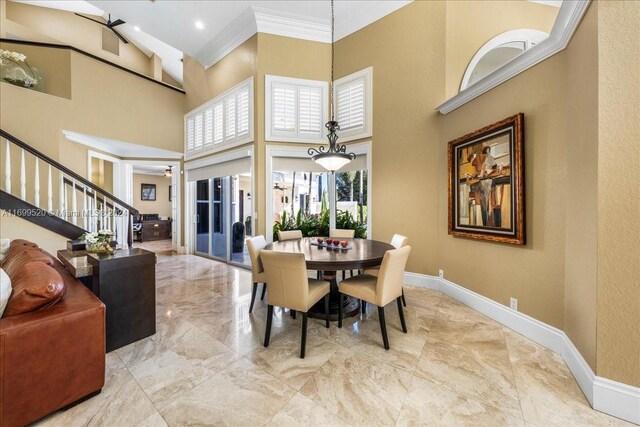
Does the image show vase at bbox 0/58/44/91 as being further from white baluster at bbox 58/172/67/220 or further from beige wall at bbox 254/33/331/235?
beige wall at bbox 254/33/331/235

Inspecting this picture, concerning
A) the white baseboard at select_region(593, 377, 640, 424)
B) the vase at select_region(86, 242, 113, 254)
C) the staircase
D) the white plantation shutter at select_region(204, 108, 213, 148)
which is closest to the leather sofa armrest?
the vase at select_region(86, 242, 113, 254)

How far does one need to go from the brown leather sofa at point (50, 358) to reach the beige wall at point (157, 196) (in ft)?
31.0

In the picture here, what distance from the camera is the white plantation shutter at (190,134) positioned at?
591 centimetres

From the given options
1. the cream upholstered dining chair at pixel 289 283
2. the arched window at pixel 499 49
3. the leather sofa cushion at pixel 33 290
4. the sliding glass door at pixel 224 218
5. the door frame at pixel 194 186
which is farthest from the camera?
the sliding glass door at pixel 224 218

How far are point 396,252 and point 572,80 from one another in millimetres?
1879

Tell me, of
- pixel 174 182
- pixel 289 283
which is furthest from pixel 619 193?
pixel 174 182

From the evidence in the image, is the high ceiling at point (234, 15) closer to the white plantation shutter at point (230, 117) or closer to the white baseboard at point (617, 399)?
the white plantation shutter at point (230, 117)

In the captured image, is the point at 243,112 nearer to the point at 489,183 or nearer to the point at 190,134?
the point at 190,134

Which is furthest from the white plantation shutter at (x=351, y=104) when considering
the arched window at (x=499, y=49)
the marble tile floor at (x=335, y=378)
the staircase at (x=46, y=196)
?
the staircase at (x=46, y=196)

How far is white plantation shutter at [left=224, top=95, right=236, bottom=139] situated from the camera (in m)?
4.82

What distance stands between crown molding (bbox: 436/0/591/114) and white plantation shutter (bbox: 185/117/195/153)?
5.37 meters

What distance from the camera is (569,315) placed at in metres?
2.03

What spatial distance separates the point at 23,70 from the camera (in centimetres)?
419

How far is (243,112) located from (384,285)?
12.9 feet
